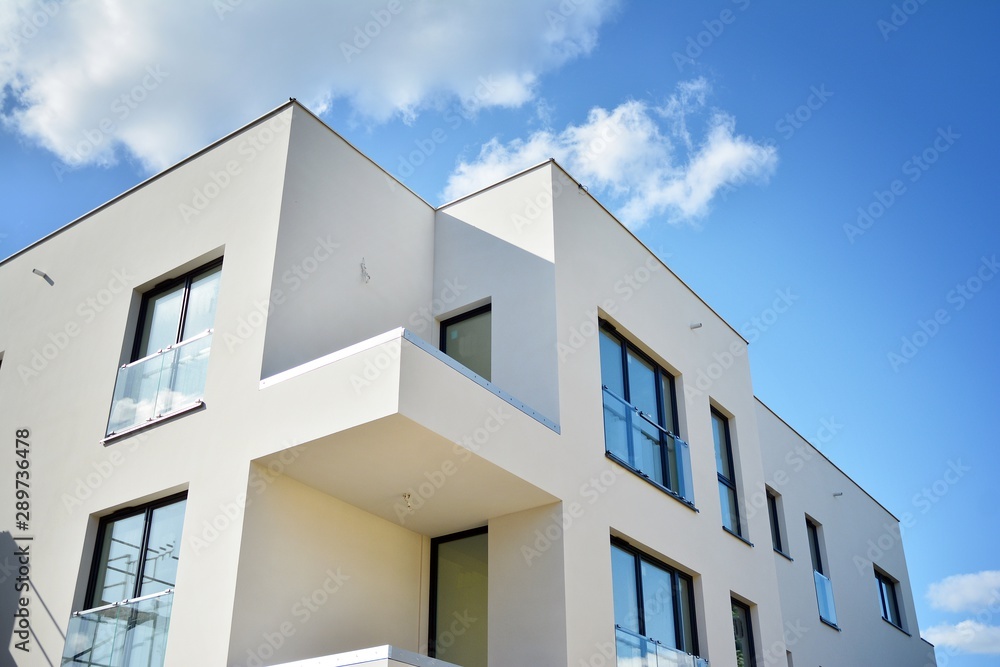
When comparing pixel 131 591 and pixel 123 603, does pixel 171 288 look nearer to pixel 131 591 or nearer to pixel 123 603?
pixel 131 591

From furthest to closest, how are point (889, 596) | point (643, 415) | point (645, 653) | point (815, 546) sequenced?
1. point (889, 596)
2. point (815, 546)
3. point (643, 415)
4. point (645, 653)

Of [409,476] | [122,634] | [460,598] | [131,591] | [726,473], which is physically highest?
[726,473]

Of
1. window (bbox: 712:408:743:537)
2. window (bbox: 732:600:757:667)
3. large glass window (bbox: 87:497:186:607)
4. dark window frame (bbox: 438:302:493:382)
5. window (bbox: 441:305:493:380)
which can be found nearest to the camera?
large glass window (bbox: 87:497:186:607)

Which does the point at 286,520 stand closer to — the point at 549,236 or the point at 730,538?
the point at 549,236

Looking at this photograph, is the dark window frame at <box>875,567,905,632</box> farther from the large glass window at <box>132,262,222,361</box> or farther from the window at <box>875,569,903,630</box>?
the large glass window at <box>132,262,222,361</box>

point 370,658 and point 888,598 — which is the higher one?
point 888,598

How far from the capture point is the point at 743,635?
11516mm

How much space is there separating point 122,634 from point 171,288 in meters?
3.60

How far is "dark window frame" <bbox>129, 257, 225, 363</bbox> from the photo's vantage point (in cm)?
946

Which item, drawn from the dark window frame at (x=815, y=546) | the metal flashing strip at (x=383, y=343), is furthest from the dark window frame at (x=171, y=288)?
the dark window frame at (x=815, y=546)

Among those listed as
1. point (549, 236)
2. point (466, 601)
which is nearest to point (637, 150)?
point (549, 236)

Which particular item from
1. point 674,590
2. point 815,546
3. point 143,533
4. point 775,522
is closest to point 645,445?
point 674,590

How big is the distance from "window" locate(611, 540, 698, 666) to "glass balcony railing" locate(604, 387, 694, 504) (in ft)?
3.26

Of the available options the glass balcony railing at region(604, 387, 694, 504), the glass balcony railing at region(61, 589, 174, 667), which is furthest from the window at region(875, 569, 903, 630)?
the glass balcony railing at region(61, 589, 174, 667)
